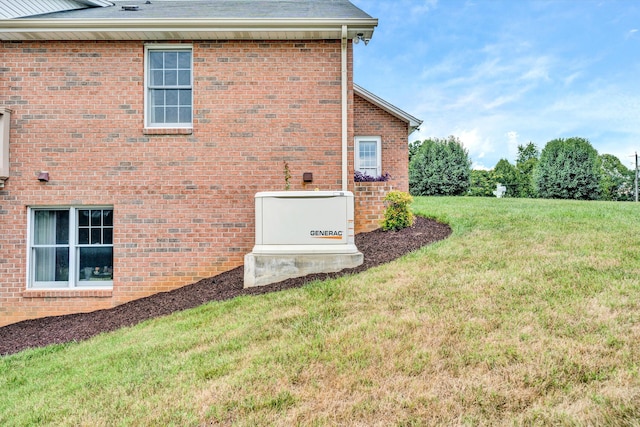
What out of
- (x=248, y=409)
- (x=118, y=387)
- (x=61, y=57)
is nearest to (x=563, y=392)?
(x=248, y=409)

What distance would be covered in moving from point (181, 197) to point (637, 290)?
21.9 ft

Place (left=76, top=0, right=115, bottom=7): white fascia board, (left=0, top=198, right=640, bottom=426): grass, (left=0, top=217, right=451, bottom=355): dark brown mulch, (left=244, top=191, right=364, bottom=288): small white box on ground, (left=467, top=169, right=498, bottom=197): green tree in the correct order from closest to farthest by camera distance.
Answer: (left=0, top=198, right=640, bottom=426): grass < (left=0, top=217, right=451, bottom=355): dark brown mulch < (left=244, top=191, right=364, bottom=288): small white box on ground < (left=76, top=0, right=115, bottom=7): white fascia board < (left=467, top=169, right=498, bottom=197): green tree

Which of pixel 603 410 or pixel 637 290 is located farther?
pixel 637 290

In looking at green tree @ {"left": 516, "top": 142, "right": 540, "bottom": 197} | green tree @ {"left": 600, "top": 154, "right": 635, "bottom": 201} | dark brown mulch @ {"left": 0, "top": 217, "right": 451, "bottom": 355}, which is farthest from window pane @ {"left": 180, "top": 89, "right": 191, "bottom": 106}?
green tree @ {"left": 600, "top": 154, "right": 635, "bottom": 201}

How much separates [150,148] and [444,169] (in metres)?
17.1

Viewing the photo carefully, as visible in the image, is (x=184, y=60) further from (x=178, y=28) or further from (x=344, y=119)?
(x=344, y=119)

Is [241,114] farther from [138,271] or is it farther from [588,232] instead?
[588,232]

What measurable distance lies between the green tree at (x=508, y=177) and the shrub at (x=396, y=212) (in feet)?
90.0

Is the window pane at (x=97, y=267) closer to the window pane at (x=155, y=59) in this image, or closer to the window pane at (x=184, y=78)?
the window pane at (x=184, y=78)

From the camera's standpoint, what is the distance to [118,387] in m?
3.51

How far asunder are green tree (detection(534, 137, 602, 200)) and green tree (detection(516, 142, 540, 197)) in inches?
327

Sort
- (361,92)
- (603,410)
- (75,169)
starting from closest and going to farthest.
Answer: (603,410), (75,169), (361,92)

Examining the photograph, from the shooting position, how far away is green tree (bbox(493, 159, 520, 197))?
32.5 m

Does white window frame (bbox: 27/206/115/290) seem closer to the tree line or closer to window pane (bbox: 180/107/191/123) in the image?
window pane (bbox: 180/107/191/123)
